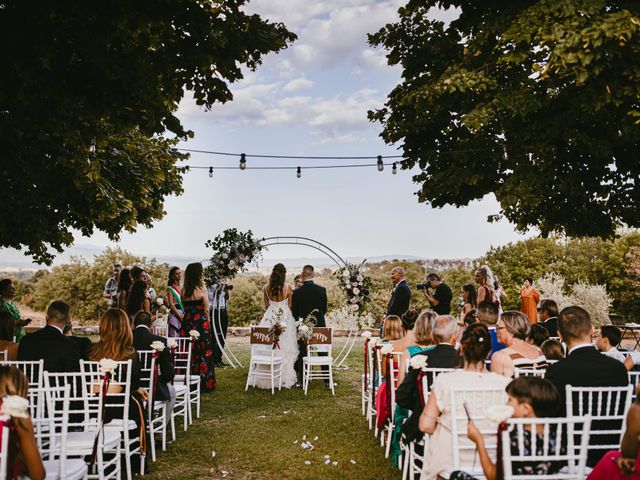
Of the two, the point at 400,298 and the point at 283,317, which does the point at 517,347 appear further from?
the point at 283,317

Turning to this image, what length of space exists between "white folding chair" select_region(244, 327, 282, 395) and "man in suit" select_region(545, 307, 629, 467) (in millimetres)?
6289

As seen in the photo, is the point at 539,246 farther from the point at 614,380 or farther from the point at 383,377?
the point at 614,380

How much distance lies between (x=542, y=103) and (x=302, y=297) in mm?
5456

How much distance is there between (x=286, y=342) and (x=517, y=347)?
590cm

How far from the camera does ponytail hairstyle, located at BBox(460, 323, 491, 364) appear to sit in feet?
11.9

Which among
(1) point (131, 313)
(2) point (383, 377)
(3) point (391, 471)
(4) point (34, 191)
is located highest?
(4) point (34, 191)

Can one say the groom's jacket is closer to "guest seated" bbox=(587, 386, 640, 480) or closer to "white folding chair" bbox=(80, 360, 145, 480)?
"white folding chair" bbox=(80, 360, 145, 480)

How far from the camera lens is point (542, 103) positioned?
923cm

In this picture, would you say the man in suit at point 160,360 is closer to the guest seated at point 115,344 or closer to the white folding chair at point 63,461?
the guest seated at point 115,344

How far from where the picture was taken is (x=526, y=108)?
8.73m

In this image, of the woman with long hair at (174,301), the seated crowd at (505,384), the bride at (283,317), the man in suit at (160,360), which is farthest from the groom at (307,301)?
the man in suit at (160,360)

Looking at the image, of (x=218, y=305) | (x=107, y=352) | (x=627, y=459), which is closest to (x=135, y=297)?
(x=107, y=352)

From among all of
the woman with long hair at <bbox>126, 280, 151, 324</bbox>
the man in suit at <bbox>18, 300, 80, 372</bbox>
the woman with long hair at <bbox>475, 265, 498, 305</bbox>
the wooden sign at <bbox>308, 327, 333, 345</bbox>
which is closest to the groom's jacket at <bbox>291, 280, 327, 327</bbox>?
the wooden sign at <bbox>308, 327, 333, 345</bbox>

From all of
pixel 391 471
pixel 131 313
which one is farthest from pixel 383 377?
pixel 131 313
